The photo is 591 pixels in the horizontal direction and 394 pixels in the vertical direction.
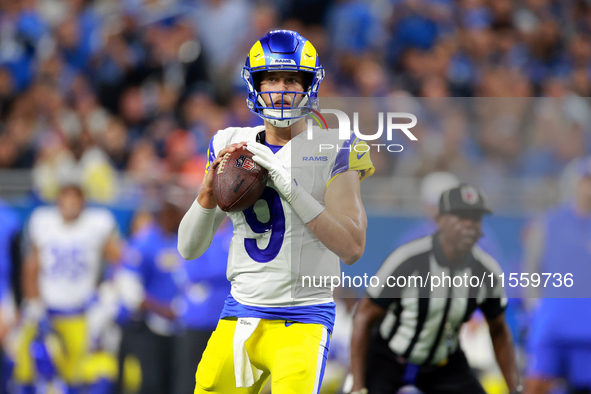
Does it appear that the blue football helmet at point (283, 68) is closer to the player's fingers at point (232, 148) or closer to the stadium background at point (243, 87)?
the player's fingers at point (232, 148)

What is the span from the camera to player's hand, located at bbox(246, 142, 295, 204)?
286 centimetres

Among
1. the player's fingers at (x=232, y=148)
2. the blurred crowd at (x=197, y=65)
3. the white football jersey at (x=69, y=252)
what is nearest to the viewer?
the player's fingers at (x=232, y=148)

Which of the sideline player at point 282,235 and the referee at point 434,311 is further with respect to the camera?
the referee at point 434,311

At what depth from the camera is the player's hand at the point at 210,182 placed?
2955 millimetres

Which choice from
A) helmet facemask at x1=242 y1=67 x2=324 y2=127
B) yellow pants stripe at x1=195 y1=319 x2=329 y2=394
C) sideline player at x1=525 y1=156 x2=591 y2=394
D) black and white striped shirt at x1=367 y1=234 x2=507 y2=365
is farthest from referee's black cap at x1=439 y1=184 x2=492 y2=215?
yellow pants stripe at x1=195 y1=319 x2=329 y2=394

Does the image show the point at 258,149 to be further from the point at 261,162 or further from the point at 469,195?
the point at 469,195

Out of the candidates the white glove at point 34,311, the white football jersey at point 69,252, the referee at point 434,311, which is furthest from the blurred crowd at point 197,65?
the referee at point 434,311

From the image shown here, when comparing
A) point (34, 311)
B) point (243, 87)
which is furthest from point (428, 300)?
point (243, 87)

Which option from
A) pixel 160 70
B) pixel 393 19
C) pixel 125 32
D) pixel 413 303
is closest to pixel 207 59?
pixel 160 70

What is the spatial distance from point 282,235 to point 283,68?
0.72m

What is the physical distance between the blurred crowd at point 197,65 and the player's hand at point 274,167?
11.5ft

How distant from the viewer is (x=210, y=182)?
2.99 meters

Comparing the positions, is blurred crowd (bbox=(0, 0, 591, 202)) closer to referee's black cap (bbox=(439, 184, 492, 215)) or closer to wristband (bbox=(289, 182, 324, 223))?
referee's black cap (bbox=(439, 184, 492, 215))

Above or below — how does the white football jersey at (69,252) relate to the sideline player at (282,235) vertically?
above
